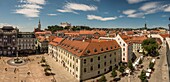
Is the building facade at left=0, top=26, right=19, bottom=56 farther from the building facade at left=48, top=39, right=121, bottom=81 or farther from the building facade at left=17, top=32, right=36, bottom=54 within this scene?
the building facade at left=48, top=39, right=121, bottom=81

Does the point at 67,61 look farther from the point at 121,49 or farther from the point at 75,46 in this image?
the point at 121,49

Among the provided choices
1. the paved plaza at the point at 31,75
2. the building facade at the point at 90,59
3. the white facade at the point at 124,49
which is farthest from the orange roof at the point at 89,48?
the white facade at the point at 124,49

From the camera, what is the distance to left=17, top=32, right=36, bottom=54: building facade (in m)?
105

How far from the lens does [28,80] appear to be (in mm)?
55781

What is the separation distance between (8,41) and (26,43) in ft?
37.9

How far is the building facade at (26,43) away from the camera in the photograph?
105 metres

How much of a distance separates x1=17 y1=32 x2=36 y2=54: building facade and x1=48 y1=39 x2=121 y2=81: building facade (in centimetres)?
4453

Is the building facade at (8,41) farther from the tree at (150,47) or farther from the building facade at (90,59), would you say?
the tree at (150,47)

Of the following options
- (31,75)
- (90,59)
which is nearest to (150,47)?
(90,59)

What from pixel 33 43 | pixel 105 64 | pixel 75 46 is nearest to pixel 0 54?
pixel 33 43

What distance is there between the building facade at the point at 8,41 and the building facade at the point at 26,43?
192 inches

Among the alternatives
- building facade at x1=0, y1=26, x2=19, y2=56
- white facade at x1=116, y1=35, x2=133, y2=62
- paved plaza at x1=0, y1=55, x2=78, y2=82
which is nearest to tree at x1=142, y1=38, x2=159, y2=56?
white facade at x1=116, y1=35, x2=133, y2=62

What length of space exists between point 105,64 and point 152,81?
58.4ft

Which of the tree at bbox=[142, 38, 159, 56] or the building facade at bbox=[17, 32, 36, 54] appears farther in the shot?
the building facade at bbox=[17, 32, 36, 54]
